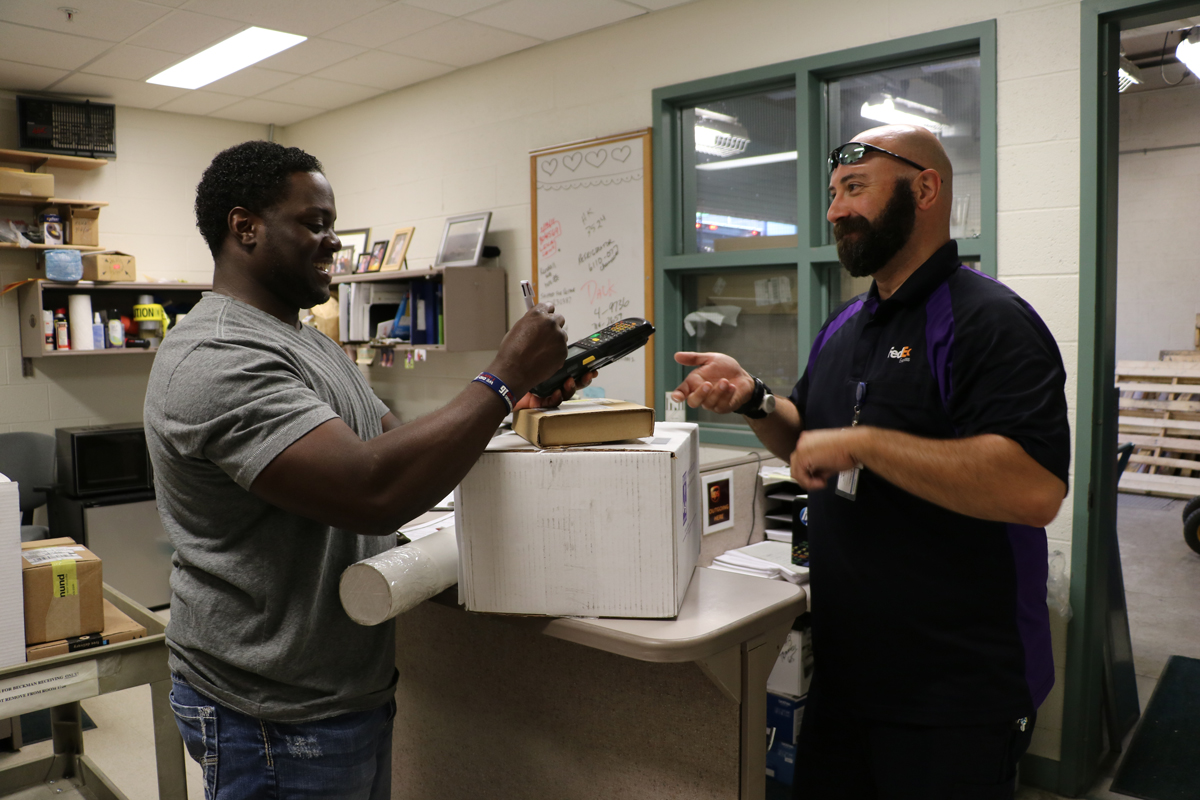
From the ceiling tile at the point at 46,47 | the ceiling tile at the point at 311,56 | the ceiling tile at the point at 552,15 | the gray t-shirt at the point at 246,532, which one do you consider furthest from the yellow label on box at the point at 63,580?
the ceiling tile at the point at 46,47

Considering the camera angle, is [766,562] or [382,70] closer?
[766,562]

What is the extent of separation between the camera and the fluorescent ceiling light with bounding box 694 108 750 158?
3533mm

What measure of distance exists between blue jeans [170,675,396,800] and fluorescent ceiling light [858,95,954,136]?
2.69 metres

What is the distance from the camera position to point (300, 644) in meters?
1.19

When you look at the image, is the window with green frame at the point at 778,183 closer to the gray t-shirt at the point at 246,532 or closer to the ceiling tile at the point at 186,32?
the ceiling tile at the point at 186,32

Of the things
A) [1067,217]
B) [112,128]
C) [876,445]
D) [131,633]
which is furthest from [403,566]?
[112,128]

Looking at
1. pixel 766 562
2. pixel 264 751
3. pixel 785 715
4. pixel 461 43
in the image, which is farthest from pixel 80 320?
pixel 264 751

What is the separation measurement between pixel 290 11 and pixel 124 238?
93.2 inches

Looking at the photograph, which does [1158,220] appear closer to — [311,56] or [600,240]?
[600,240]

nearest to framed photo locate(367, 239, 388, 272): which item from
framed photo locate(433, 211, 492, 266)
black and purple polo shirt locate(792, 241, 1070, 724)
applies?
framed photo locate(433, 211, 492, 266)

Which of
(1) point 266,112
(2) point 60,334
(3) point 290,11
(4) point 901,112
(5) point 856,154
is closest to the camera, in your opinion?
(5) point 856,154

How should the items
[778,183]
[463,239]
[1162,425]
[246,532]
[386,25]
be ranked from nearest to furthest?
[246,532]
[778,183]
[386,25]
[463,239]
[1162,425]

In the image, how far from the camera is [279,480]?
1064 mm

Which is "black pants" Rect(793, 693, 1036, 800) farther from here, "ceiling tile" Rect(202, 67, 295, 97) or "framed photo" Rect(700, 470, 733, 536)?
"ceiling tile" Rect(202, 67, 295, 97)
